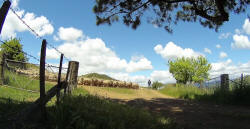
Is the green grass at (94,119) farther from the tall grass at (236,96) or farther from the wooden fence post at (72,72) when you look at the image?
the tall grass at (236,96)

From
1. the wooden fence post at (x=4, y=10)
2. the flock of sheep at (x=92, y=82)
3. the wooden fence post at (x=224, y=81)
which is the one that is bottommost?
the flock of sheep at (x=92, y=82)

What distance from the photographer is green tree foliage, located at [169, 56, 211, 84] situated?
39531 mm

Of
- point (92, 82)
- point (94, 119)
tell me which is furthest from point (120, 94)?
point (94, 119)

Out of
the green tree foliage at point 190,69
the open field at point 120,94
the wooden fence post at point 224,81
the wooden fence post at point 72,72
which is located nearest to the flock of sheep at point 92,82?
the open field at point 120,94

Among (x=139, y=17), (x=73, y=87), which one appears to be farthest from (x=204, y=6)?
(x=73, y=87)

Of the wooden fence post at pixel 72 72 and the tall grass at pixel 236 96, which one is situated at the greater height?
the wooden fence post at pixel 72 72

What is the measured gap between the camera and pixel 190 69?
1550 inches

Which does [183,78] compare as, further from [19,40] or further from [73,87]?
[73,87]

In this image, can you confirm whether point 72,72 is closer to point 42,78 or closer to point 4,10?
point 42,78

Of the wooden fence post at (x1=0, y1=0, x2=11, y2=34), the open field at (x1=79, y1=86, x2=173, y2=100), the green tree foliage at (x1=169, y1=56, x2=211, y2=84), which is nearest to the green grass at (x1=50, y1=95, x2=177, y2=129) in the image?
the wooden fence post at (x1=0, y1=0, x2=11, y2=34)

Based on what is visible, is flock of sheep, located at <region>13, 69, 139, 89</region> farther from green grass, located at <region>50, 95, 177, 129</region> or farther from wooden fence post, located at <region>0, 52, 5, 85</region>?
green grass, located at <region>50, 95, 177, 129</region>

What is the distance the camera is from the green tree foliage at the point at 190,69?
39.5 m

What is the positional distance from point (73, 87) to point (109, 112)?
9.37ft

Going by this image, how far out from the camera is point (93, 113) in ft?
11.5
